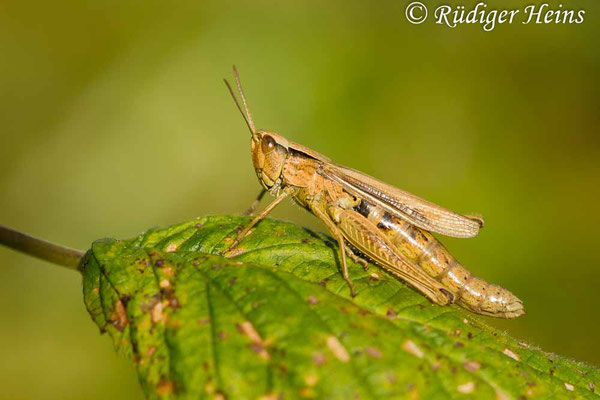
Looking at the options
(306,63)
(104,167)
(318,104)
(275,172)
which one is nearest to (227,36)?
(306,63)

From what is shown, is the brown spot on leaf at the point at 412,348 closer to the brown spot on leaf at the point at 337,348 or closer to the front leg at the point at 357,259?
the brown spot on leaf at the point at 337,348

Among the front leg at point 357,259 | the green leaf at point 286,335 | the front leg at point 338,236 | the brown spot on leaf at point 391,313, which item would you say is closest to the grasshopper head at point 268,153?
the front leg at point 338,236

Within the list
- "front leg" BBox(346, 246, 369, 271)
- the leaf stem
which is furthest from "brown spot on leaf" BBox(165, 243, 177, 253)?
"front leg" BBox(346, 246, 369, 271)

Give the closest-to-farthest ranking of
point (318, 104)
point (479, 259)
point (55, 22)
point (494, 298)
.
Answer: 1. point (494, 298)
2. point (479, 259)
3. point (318, 104)
4. point (55, 22)

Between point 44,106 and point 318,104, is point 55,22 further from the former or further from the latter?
point 318,104

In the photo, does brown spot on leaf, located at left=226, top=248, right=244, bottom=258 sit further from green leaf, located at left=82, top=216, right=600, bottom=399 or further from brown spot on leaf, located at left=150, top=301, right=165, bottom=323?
brown spot on leaf, located at left=150, top=301, right=165, bottom=323

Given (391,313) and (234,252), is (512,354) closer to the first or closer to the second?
(391,313)

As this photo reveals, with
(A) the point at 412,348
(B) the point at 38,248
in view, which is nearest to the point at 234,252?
(B) the point at 38,248
